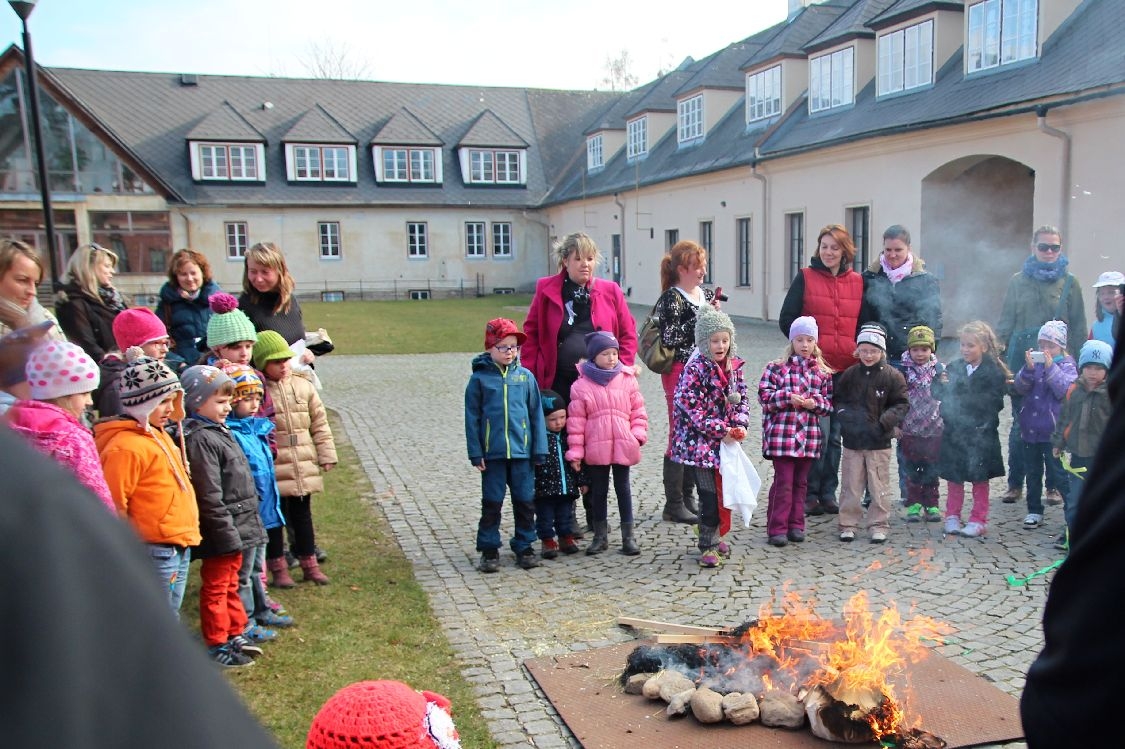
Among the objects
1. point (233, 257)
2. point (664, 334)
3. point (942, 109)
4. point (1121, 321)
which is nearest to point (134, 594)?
point (1121, 321)

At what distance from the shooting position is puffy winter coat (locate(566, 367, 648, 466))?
6215 mm

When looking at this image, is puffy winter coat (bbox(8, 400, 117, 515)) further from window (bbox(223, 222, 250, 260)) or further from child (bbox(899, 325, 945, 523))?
window (bbox(223, 222, 250, 260))

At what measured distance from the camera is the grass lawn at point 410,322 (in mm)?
21250

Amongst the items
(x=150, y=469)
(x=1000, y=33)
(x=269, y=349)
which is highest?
(x=1000, y=33)

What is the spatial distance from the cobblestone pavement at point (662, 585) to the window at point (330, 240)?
32476 millimetres

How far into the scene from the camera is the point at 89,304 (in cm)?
638

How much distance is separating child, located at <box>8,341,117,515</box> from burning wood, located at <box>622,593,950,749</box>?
8.42 feet

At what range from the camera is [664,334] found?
6992 mm

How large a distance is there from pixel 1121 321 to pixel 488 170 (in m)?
41.7

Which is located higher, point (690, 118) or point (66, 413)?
point (690, 118)

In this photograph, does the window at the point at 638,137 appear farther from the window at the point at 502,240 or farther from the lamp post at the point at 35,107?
the lamp post at the point at 35,107

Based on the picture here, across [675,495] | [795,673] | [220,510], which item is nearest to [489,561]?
[675,495]

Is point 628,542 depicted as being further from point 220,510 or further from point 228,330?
point 228,330

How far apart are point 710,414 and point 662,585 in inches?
49.6
